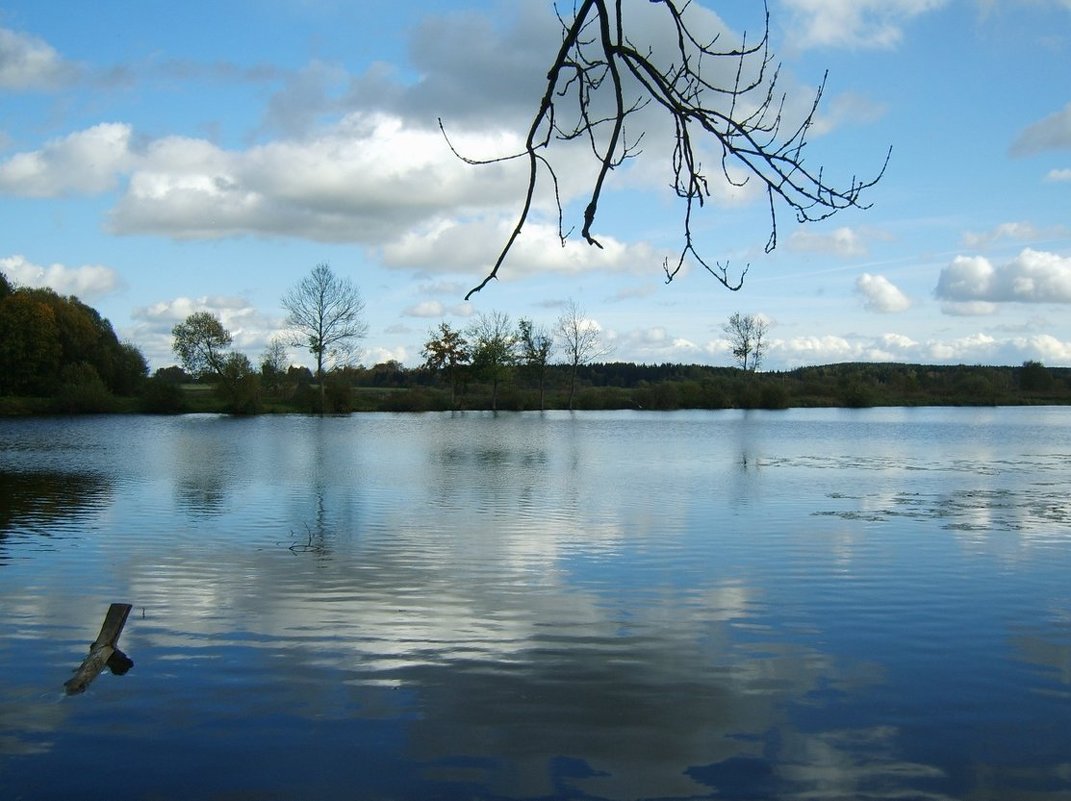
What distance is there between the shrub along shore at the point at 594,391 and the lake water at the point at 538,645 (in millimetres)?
45289

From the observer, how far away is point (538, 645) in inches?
320

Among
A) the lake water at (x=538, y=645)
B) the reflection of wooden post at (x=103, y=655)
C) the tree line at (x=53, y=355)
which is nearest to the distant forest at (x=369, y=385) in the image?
the tree line at (x=53, y=355)

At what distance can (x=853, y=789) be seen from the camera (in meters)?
5.43

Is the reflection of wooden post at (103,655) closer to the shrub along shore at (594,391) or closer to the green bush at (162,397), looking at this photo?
the shrub along shore at (594,391)

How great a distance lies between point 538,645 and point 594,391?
6910cm

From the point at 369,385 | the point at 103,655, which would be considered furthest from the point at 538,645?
the point at 369,385

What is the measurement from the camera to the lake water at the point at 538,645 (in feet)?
18.7

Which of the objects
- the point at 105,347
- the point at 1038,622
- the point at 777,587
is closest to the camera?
the point at 1038,622

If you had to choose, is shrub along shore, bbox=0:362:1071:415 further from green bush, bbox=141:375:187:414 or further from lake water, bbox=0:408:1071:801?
lake water, bbox=0:408:1071:801

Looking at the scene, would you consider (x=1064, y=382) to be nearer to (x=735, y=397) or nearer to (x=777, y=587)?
(x=735, y=397)

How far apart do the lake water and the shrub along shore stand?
4529 cm

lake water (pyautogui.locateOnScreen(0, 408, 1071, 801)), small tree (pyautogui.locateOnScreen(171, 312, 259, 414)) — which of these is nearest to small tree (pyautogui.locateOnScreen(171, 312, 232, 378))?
small tree (pyautogui.locateOnScreen(171, 312, 259, 414))

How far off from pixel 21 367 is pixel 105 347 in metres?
6.53

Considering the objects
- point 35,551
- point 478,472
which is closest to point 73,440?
point 478,472
